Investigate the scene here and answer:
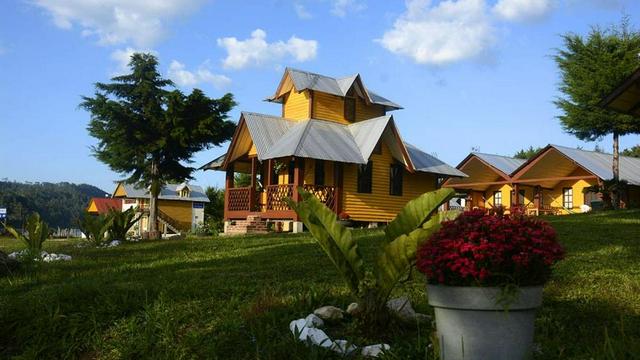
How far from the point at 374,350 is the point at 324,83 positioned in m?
22.8

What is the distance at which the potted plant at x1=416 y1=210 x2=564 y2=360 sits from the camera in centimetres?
379

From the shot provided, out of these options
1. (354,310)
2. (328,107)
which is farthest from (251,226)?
(354,310)

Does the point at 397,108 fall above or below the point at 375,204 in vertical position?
above

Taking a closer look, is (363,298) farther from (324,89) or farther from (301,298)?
(324,89)

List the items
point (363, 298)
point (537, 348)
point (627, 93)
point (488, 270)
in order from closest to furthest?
1. point (488, 270)
2. point (537, 348)
3. point (363, 298)
4. point (627, 93)

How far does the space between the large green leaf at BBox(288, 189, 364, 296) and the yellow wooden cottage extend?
58.0 ft

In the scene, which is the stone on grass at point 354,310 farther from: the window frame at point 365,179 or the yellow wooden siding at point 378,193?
the window frame at point 365,179

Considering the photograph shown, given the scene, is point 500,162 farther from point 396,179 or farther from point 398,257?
point 398,257

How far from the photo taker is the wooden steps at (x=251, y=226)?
2458 cm

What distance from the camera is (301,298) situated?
631 centimetres

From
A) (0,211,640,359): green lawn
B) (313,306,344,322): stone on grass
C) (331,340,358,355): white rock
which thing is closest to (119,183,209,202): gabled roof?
(0,211,640,359): green lawn

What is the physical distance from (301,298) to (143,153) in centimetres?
3148

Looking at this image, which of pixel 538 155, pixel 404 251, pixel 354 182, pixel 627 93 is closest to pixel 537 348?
pixel 404 251

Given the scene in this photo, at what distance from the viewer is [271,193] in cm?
2495
